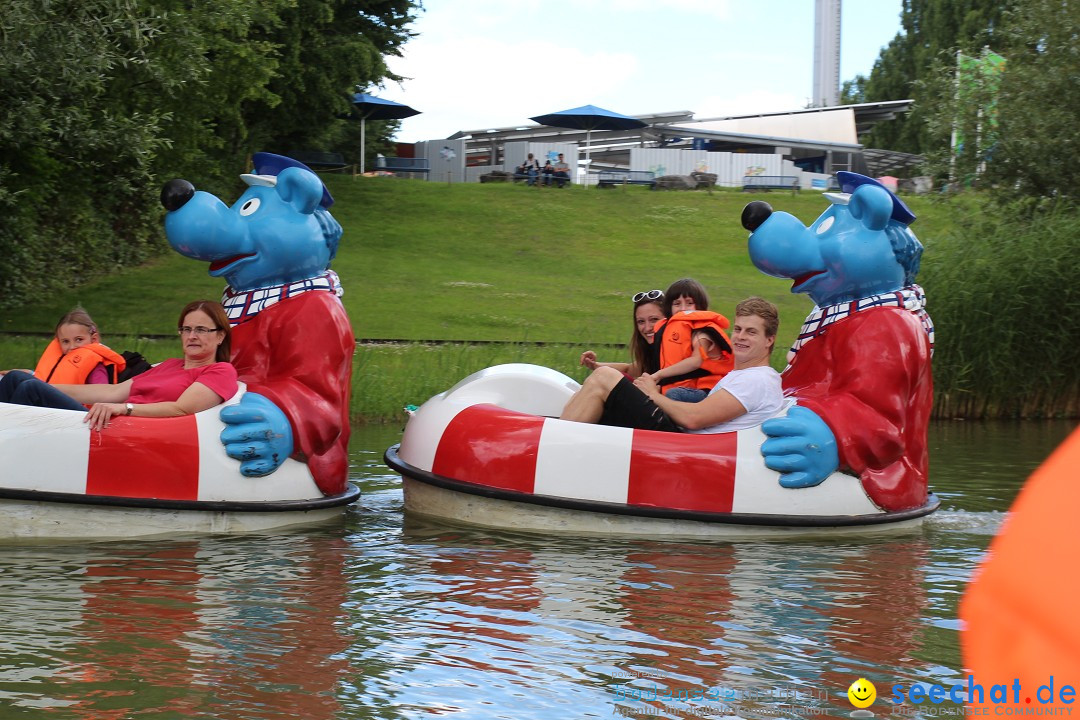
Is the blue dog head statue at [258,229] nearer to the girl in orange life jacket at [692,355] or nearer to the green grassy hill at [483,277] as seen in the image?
the girl in orange life jacket at [692,355]

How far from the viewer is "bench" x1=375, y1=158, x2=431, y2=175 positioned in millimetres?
35406

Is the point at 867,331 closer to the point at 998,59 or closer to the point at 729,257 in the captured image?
the point at 998,59

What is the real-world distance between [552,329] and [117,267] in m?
8.58

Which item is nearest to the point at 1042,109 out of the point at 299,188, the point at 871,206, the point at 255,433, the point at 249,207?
the point at 871,206

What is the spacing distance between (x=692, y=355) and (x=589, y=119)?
2830 centimetres

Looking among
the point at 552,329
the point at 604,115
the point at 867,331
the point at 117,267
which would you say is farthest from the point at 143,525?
the point at 604,115

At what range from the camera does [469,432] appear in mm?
6195

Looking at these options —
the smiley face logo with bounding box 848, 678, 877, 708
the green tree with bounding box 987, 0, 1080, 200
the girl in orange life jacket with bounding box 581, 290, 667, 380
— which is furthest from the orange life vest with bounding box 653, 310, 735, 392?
the green tree with bounding box 987, 0, 1080, 200

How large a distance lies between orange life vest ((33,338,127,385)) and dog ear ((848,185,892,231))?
3.91 meters

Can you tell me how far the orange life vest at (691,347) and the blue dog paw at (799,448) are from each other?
2.06ft

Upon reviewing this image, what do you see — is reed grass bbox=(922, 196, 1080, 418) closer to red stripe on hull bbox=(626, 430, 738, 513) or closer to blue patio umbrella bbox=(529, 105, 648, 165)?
red stripe on hull bbox=(626, 430, 738, 513)

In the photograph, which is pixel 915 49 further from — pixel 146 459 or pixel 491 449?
pixel 146 459

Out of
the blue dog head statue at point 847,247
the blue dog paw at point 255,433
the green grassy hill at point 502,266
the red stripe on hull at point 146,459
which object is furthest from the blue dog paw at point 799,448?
the green grassy hill at point 502,266

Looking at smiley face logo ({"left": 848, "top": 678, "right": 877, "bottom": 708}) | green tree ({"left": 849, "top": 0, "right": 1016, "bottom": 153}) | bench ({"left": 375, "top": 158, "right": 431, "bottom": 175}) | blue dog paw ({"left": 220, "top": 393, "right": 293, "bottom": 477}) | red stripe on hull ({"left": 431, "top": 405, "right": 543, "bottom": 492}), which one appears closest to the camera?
smiley face logo ({"left": 848, "top": 678, "right": 877, "bottom": 708})
